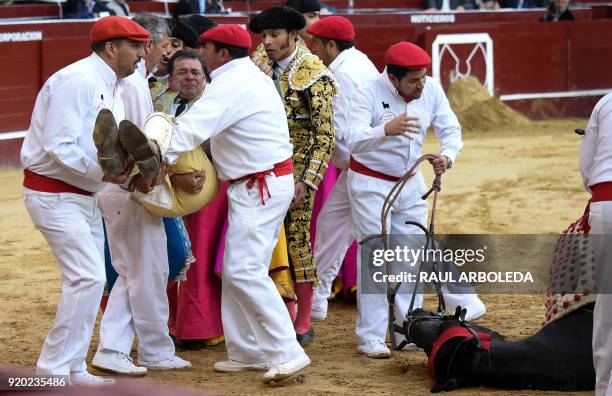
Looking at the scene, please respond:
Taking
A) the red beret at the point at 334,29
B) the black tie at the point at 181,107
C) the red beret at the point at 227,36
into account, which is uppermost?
the red beret at the point at 334,29

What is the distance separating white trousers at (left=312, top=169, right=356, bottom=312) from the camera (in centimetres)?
726

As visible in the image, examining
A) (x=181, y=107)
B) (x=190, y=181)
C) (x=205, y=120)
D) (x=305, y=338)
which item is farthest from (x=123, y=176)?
(x=305, y=338)

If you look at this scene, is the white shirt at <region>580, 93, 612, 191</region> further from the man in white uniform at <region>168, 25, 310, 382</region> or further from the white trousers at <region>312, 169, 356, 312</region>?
the white trousers at <region>312, 169, 356, 312</region>

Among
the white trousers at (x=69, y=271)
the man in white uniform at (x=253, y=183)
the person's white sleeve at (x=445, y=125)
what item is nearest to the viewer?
the white trousers at (x=69, y=271)

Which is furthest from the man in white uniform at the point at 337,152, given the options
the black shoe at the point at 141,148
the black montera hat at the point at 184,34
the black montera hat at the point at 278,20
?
the black shoe at the point at 141,148

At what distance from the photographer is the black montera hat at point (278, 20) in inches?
256

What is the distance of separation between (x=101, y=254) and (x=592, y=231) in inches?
86.1

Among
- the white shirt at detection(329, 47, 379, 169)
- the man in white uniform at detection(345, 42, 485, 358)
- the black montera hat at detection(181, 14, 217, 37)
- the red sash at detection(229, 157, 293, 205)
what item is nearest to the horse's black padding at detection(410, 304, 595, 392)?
the man in white uniform at detection(345, 42, 485, 358)

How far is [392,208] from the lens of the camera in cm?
645

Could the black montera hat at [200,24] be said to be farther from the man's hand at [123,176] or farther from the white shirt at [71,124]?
the man's hand at [123,176]

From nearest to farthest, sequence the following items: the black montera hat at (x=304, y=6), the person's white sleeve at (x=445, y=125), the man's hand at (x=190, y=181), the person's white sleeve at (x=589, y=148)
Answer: the person's white sleeve at (x=589, y=148) < the man's hand at (x=190, y=181) < the person's white sleeve at (x=445, y=125) < the black montera hat at (x=304, y=6)

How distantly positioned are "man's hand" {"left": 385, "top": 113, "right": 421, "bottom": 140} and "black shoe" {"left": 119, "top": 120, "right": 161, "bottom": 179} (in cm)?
123

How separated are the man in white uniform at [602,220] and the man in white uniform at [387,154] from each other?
121 centimetres

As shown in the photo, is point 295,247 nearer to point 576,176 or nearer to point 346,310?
point 346,310
